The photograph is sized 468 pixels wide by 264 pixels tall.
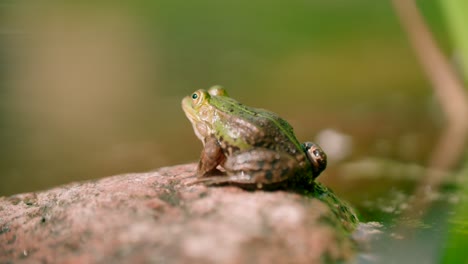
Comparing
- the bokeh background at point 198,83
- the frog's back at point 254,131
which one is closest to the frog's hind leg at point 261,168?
the frog's back at point 254,131

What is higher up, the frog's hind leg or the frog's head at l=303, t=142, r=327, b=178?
the frog's head at l=303, t=142, r=327, b=178

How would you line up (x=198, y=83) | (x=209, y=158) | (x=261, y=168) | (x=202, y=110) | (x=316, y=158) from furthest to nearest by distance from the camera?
(x=198, y=83) < (x=202, y=110) < (x=209, y=158) < (x=316, y=158) < (x=261, y=168)

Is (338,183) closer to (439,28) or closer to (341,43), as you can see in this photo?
(341,43)

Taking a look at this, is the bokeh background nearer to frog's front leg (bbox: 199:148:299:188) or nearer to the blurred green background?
the blurred green background

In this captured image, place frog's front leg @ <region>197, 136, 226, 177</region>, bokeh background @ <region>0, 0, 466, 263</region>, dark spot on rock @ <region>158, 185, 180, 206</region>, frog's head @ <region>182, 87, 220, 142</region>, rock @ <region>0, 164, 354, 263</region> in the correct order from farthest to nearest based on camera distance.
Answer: bokeh background @ <region>0, 0, 466, 263</region> < frog's head @ <region>182, 87, 220, 142</region> < frog's front leg @ <region>197, 136, 226, 177</region> < dark spot on rock @ <region>158, 185, 180, 206</region> < rock @ <region>0, 164, 354, 263</region>

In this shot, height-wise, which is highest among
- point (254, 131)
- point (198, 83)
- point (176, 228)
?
point (198, 83)

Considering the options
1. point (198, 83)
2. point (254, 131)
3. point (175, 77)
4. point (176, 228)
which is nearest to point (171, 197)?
point (176, 228)

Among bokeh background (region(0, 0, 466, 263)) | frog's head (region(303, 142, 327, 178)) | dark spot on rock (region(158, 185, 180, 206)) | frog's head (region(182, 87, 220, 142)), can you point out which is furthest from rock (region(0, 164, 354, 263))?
bokeh background (region(0, 0, 466, 263))

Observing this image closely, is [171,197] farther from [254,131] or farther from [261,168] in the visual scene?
[254,131]

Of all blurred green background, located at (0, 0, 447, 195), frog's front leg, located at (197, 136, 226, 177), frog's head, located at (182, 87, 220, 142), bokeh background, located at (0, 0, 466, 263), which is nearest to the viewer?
frog's front leg, located at (197, 136, 226, 177)
